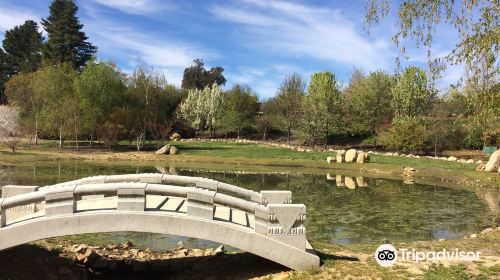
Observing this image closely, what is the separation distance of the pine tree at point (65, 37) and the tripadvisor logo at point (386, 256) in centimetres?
7694

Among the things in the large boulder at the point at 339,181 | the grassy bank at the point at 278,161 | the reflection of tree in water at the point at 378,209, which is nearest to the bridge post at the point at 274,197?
the reflection of tree in water at the point at 378,209

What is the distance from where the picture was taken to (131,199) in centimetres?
980

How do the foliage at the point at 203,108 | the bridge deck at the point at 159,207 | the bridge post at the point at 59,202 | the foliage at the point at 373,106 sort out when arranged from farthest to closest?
1. the foliage at the point at 203,108
2. the foliage at the point at 373,106
3. the bridge deck at the point at 159,207
4. the bridge post at the point at 59,202

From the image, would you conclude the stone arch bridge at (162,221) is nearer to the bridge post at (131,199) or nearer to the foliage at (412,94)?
the bridge post at (131,199)

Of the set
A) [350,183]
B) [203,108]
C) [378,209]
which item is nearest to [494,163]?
[350,183]

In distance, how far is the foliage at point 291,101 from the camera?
6431 cm

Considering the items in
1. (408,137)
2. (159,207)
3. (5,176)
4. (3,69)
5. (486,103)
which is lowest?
(5,176)

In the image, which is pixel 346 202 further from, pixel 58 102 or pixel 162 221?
pixel 58 102

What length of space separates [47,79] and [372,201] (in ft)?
147

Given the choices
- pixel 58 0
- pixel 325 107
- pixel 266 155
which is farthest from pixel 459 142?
pixel 58 0

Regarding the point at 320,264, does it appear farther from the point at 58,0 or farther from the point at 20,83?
the point at 58,0

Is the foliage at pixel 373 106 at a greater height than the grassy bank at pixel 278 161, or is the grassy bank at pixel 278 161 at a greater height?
the foliage at pixel 373 106

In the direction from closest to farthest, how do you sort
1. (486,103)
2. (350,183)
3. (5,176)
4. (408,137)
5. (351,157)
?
1. (486,103)
2. (5,176)
3. (350,183)
4. (351,157)
5. (408,137)

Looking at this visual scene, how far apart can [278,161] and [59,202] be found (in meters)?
34.1
